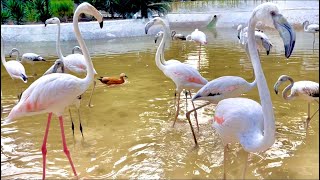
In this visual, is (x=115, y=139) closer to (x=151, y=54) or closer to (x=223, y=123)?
(x=223, y=123)

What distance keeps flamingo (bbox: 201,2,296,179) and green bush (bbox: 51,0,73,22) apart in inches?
626

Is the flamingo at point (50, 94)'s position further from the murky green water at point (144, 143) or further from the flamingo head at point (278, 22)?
the flamingo head at point (278, 22)

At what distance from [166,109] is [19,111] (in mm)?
2636

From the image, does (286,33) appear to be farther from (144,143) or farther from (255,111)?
(144,143)

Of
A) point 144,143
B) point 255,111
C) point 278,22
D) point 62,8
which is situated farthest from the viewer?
point 62,8

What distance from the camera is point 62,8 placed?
17719 millimetres

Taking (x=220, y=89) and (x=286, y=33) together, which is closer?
(x=286, y=33)

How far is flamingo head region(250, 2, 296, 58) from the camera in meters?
2.05

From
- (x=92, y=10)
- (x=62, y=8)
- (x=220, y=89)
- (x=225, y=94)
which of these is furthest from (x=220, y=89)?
(x=62, y=8)

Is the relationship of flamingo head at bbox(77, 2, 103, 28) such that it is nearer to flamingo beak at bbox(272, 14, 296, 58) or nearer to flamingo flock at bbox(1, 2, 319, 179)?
flamingo flock at bbox(1, 2, 319, 179)

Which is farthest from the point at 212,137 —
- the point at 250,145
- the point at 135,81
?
the point at 135,81

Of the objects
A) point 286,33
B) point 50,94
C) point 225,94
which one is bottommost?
point 225,94

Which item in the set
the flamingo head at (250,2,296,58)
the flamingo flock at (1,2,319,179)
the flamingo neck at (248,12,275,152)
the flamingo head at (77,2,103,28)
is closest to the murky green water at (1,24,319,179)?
the flamingo flock at (1,2,319,179)

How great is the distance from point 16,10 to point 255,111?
16.4 m
